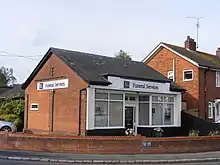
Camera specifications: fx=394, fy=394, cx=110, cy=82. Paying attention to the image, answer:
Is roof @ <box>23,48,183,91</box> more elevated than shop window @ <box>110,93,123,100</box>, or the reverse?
roof @ <box>23,48,183,91</box>

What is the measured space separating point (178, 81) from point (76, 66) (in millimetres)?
14456

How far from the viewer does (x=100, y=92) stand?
2614 centimetres

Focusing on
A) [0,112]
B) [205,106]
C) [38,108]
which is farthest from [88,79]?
[205,106]

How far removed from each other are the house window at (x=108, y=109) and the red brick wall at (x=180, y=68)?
10877mm

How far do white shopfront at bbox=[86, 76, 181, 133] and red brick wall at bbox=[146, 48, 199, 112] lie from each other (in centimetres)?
483

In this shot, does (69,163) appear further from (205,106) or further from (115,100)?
(205,106)

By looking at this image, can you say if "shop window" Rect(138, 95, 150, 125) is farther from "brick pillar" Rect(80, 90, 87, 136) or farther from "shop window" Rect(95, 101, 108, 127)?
"brick pillar" Rect(80, 90, 87, 136)

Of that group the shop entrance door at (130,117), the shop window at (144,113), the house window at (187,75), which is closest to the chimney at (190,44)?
the house window at (187,75)

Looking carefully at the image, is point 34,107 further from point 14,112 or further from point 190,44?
point 190,44

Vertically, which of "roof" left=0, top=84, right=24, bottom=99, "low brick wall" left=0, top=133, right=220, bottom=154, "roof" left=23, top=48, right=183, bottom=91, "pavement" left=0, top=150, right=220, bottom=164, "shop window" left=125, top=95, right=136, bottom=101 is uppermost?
"roof" left=23, top=48, right=183, bottom=91

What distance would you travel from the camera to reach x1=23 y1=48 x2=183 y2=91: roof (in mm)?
A: 26062

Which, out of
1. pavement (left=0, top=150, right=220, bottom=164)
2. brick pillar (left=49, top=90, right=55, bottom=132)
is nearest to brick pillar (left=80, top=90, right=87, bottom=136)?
brick pillar (left=49, top=90, right=55, bottom=132)

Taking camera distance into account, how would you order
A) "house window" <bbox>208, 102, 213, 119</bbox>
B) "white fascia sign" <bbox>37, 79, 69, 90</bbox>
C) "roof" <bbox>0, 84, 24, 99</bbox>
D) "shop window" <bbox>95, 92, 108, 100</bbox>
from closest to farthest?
"shop window" <bbox>95, 92, 108, 100</bbox> < "white fascia sign" <bbox>37, 79, 69, 90</bbox> < "house window" <bbox>208, 102, 213, 119</bbox> < "roof" <bbox>0, 84, 24, 99</bbox>

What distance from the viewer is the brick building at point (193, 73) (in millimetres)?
36062
